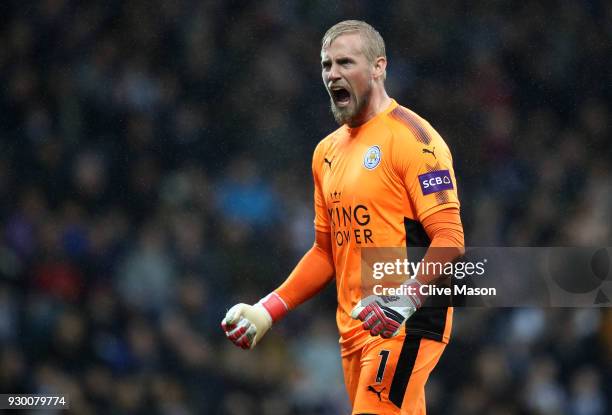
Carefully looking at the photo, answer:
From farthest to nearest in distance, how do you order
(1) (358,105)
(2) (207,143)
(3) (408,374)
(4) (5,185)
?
(2) (207,143) → (4) (5,185) → (1) (358,105) → (3) (408,374)

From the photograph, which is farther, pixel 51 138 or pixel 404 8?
pixel 404 8

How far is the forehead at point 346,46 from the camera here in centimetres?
468

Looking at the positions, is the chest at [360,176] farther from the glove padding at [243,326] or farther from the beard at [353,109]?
the glove padding at [243,326]

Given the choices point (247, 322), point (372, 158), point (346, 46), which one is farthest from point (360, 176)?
point (247, 322)

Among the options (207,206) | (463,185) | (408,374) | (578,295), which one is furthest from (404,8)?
(408,374)

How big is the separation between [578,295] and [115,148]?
4772 mm

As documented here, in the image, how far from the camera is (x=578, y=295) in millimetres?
7094

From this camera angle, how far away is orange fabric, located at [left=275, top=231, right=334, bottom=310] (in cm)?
498

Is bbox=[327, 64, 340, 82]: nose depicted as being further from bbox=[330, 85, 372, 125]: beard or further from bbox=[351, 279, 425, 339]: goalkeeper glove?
bbox=[351, 279, 425, 339]: goalkeeper glove

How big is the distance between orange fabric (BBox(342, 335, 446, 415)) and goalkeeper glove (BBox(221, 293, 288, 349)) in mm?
541

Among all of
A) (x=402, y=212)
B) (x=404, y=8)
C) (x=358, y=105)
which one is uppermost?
Result: (x=404, y=8)

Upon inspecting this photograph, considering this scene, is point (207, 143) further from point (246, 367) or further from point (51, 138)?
point (246, 367)

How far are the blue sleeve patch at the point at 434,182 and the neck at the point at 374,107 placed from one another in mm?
491

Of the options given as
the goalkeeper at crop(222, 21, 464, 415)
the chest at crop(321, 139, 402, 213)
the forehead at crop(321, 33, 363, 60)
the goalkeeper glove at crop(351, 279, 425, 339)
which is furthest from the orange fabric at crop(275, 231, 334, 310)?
the forehead at crop(321, 33, 363, 60)
